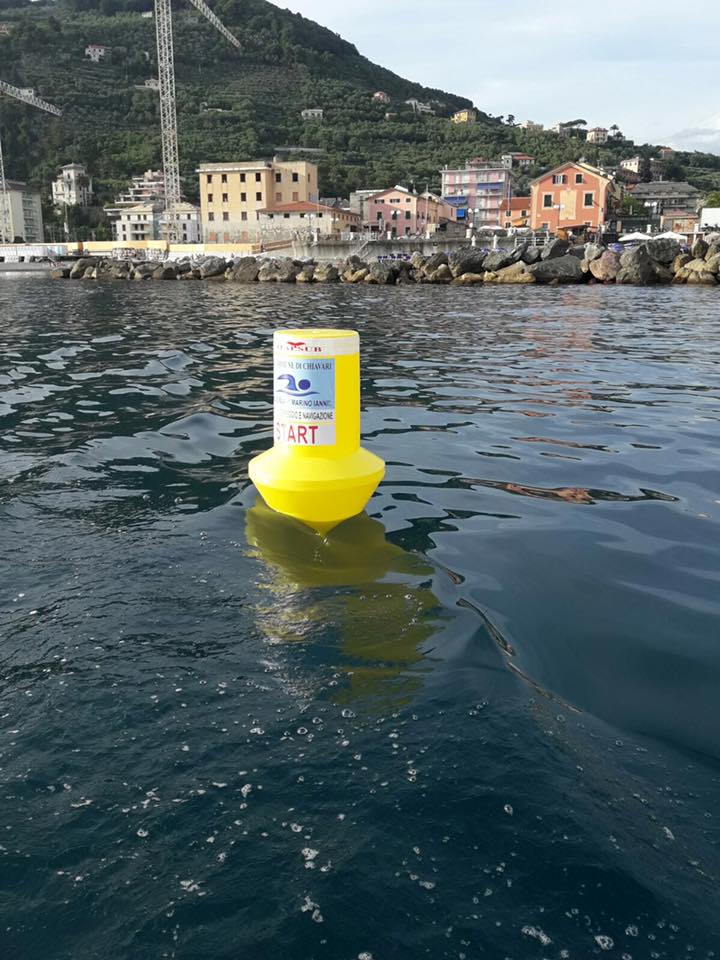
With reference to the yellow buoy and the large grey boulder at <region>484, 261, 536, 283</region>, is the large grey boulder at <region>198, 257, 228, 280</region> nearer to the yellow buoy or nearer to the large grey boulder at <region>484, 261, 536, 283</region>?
the large grey boulder at <region>484, 261, 536, 283</region>

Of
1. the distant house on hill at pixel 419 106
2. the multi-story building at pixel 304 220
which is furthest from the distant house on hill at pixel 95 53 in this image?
the multi-story building at pixel 304 220

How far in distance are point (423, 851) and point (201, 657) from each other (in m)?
1.43

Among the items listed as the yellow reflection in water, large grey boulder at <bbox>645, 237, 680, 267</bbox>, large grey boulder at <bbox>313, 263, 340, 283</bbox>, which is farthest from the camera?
large grey boulder at <bbox>313, 263, 340, 283</bbox>

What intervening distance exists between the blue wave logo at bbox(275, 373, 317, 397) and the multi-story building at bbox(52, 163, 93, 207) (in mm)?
Result: 127439

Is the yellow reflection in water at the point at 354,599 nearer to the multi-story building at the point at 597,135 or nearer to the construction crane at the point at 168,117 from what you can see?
the construction crane at the point at 168,117

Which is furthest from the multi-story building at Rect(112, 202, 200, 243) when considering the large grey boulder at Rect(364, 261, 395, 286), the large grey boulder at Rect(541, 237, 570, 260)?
the large grey boulder at Rect(541, 237, 570, 260)

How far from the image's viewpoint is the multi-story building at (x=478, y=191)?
97.7 metres

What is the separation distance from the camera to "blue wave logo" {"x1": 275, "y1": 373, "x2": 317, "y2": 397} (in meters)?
4.51

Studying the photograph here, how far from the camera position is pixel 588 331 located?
58.6 feet

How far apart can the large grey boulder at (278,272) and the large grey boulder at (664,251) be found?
73.2ft

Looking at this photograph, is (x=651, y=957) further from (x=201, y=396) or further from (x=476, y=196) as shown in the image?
(x=476, y=196)

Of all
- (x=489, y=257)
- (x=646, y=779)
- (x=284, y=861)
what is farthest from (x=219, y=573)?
(x=489, y=257)

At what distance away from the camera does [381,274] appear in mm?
45312

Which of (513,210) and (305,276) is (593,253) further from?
(513,210)
